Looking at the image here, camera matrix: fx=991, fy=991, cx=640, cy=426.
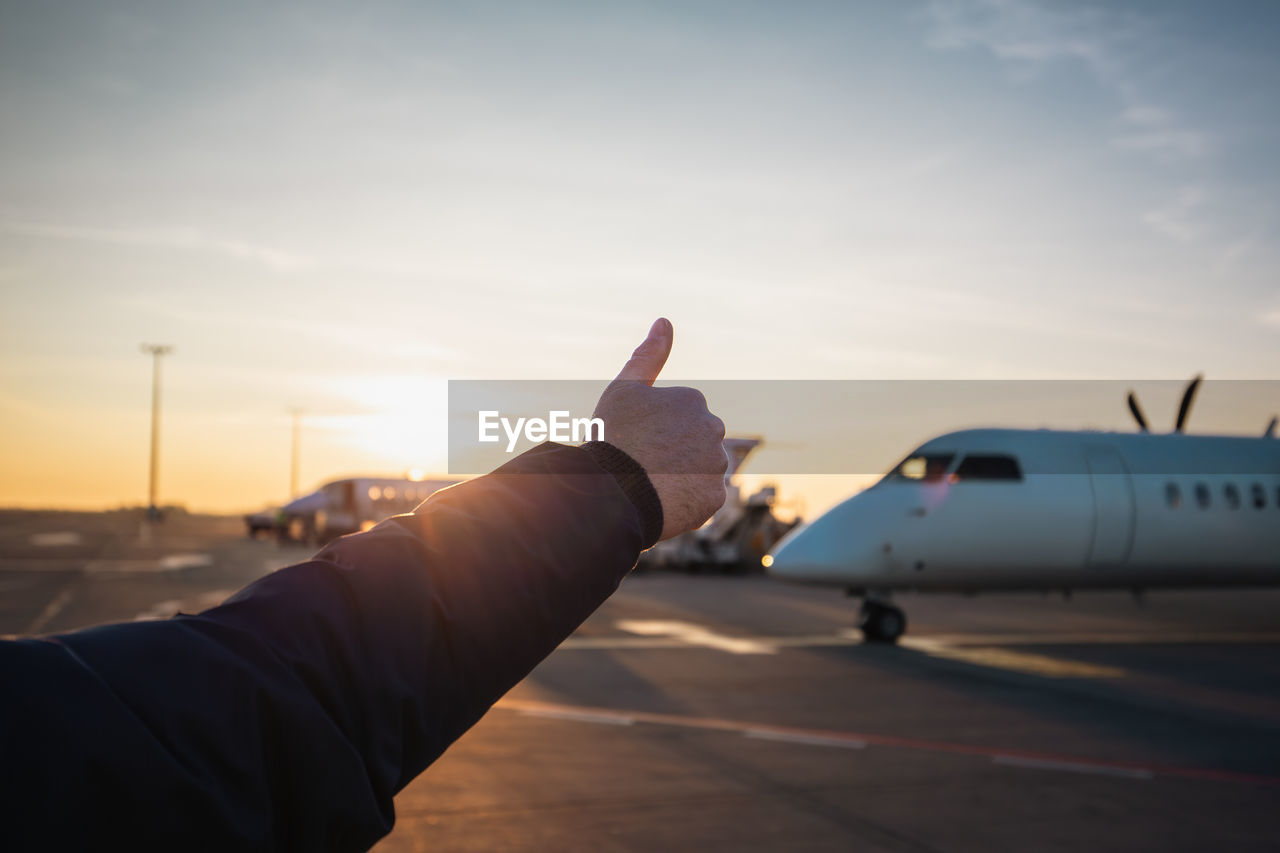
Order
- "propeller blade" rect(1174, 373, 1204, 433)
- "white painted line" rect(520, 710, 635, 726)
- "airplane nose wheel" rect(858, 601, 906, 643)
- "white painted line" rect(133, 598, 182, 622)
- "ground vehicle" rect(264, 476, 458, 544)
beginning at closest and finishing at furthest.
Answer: "white painted line" rect(520, 710, 635, 726) < "airplane nose wheel" rect(858, 601, 906, 643) < "white painted line" rect(133, 598, 182, 622) < "propeller blade" rect(1174, 373, 1204, 433) < "ground vehicle" rect(264, 476, 458, 544)

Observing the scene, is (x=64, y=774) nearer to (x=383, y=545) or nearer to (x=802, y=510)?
(x=383, y=545)

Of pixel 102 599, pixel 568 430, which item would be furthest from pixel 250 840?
pixel 102 599

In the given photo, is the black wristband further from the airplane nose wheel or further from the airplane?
the airplane nose wheel

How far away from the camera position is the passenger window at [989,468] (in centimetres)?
1393

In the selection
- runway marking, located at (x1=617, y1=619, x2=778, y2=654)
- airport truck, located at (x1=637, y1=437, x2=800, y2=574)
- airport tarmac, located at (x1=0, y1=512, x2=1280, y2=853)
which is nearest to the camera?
airport tarmac, located at (x1=0, y1=512, x2=1280, y2=853)

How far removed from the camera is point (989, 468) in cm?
1404

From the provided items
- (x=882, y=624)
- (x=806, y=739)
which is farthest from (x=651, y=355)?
(x=882, y=624)

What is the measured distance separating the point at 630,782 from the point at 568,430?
4531mm

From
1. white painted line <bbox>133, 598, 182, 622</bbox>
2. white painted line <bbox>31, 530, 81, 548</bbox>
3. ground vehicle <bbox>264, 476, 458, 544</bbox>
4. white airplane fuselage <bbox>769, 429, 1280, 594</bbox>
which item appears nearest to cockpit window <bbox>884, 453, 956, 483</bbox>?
white airplane fuselage <bbox>769, 429, 1280, 594</bbox>

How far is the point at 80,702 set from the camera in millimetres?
994

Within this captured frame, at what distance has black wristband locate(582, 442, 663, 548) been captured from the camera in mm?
1532

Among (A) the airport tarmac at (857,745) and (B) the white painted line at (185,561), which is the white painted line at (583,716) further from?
(B) the white painted line at (185,561)

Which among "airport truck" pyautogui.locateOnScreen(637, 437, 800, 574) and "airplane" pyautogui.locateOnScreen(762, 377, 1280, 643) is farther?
"airport truck" pyautogui.locateOnScreen(637, 437, 800, 574)

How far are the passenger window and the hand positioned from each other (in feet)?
42.4
